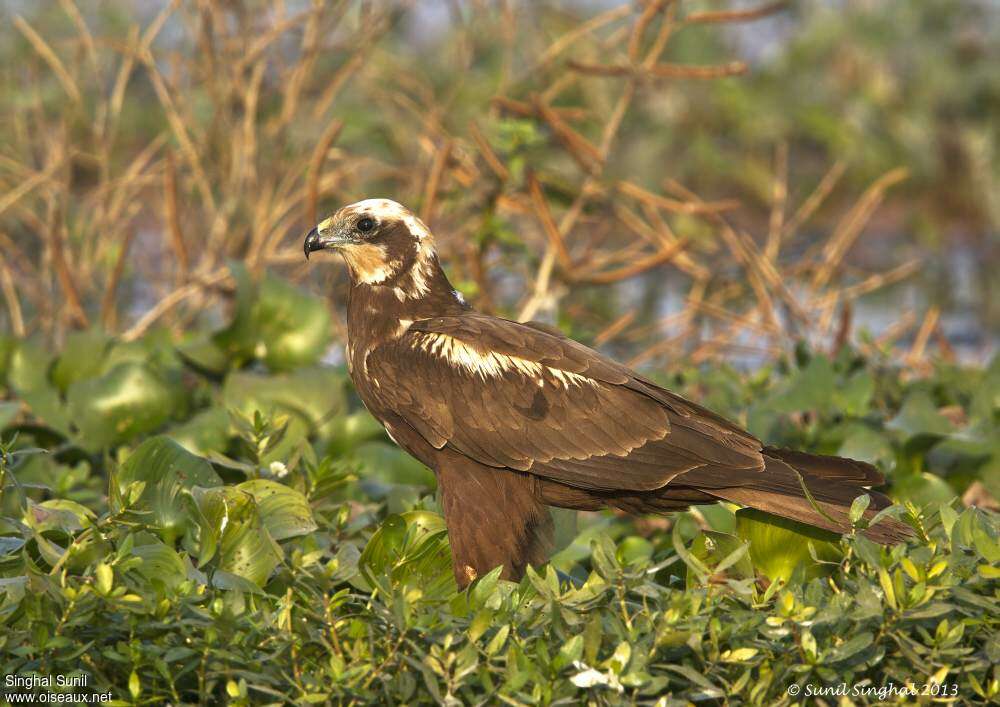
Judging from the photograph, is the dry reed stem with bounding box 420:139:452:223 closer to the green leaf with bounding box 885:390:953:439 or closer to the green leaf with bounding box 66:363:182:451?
the green leaf with bounding box 66:363:182:451

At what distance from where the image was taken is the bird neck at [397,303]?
4.27 meters

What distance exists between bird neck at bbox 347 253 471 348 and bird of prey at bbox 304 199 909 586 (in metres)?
0.07

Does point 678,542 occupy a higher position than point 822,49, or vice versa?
point 678,542

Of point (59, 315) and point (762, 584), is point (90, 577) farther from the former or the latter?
point (59, 315)

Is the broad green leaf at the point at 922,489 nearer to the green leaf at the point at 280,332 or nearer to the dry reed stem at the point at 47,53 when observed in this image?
the green leaf at the point at 280,332

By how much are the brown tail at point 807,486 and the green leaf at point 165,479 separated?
1558 mm

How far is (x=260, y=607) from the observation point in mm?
2936

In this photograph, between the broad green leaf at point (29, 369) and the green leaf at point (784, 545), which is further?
the broad green leaf at point (29, 369)

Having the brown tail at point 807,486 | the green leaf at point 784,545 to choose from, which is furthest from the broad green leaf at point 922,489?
the green leaf at point 784,545

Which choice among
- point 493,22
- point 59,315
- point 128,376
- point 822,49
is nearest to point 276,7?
point 493,22

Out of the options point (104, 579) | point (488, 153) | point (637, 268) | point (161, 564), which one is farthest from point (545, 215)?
point (104, 579)

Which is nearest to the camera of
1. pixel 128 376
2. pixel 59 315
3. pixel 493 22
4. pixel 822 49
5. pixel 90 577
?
pixel 90 577

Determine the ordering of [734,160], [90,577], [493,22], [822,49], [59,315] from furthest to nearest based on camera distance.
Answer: [822,49] → [734,160] → [493,22] → [59,315] → [90,577]

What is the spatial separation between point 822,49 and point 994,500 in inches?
671
